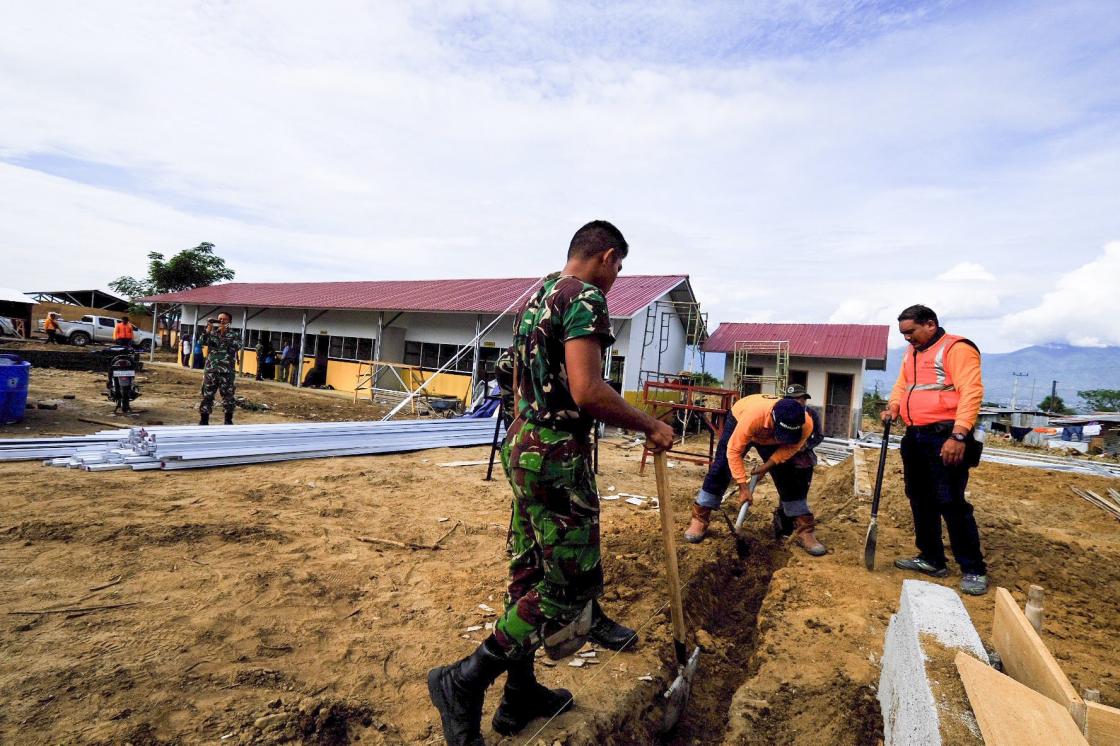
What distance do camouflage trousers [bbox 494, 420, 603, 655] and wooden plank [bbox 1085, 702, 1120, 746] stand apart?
4.21 ft

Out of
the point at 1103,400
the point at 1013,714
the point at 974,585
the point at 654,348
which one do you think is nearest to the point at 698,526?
the point at 974,585

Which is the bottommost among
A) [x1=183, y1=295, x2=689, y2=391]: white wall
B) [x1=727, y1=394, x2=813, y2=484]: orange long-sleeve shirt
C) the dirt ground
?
the dirt ground

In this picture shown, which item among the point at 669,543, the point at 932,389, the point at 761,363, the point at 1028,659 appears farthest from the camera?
the point at 761,363

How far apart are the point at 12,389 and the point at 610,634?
944cm

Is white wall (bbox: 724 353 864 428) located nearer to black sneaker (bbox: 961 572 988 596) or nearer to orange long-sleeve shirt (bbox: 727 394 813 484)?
orange long-sleeve shirt (bbox: 727 394 813 484)

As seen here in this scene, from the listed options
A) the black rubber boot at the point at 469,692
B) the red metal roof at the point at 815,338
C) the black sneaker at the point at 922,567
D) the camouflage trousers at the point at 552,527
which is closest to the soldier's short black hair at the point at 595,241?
the camouflage trousers at the point at 552,527

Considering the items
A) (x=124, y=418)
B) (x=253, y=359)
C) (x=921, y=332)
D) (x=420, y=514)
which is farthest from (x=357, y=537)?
(x=253, y=359)

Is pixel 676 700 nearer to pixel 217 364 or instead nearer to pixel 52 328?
pixel 217 364

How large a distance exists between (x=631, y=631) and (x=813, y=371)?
1623 cm

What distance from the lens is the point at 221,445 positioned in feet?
21.3

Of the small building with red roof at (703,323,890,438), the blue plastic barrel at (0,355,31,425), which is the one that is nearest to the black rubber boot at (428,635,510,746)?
the blue plastic barrel at (0,355,31,425)

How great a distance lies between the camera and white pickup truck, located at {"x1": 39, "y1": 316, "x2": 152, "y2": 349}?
86.4ft

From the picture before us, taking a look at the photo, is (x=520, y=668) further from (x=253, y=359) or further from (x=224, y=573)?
(x=253, y=359)

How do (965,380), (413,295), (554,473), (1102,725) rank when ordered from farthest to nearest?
(413,295) → (965,380) → (554,473) → (1102,725)
